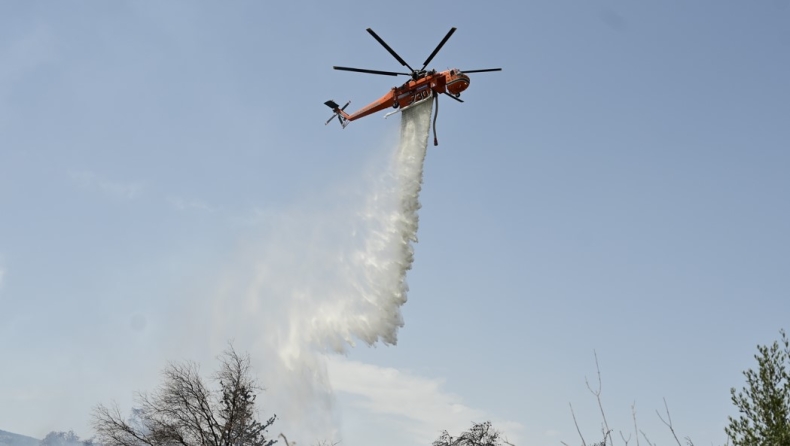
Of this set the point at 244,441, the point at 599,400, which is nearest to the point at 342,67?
the point at 244,441

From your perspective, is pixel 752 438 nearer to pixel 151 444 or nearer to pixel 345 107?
pixel 151 444

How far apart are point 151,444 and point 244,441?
479 cm

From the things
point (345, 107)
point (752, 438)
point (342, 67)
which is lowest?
point (752, 438)

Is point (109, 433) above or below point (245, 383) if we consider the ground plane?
below

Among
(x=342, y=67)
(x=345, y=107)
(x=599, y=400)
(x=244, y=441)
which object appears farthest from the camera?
(x=345, y=107)

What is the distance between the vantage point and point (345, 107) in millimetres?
42031

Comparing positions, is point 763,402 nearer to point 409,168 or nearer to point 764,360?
point 764,360

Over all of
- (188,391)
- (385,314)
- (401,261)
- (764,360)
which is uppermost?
(401,261)

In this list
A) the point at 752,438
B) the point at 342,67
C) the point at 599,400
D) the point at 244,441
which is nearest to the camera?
the point at 599,400

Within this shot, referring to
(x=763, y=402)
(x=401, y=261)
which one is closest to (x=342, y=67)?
(x=401, y=261)

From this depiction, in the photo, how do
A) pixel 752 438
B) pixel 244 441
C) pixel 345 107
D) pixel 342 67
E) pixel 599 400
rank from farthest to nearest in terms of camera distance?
pixel 345 107
pixel 244 441
pixel 342 67
pixel 752 438
pixel 599 400

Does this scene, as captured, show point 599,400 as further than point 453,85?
No

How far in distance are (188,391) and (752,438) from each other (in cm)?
2681

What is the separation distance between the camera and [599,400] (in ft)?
24.3
